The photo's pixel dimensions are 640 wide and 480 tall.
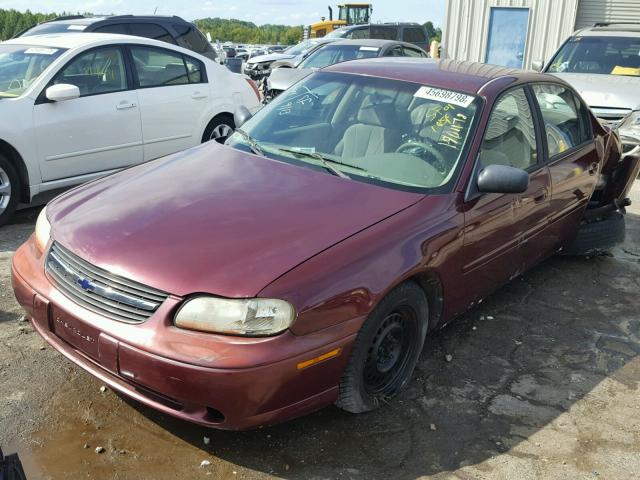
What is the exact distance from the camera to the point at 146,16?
10250 millimetres

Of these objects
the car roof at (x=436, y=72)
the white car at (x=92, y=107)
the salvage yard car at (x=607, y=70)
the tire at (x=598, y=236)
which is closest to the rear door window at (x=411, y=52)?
the salvage yard car at (x=607, y=70)

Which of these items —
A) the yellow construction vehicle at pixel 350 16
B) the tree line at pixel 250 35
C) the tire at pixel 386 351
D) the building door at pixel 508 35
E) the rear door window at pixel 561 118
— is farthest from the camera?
the tree line at pixel 250 35

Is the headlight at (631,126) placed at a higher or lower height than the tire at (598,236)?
higher

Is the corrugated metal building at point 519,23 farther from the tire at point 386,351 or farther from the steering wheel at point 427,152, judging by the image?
the tire at point 386,351

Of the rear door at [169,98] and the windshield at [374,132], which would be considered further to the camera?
the rear door at [169,98]

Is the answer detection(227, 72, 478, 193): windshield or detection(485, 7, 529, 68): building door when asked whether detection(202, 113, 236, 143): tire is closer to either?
detection(227, 72, 478, 193): windshield

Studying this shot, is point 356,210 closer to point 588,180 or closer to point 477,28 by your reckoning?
point 588,180

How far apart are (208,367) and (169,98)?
4786mm

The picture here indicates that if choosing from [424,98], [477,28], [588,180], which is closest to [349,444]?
[424,98]

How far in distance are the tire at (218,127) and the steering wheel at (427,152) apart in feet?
12.7

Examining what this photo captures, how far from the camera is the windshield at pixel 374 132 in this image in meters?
3.54

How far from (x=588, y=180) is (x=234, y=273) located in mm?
3240

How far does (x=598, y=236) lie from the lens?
510 centimetres

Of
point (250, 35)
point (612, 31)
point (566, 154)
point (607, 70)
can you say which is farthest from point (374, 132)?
point (250, 35)
